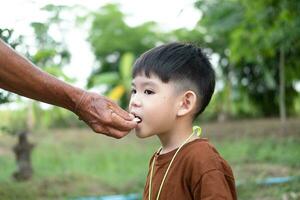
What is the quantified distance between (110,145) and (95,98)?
11.9 meters

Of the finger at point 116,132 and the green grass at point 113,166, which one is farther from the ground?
the finger at point 116,132

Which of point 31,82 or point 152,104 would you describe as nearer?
point 31,82

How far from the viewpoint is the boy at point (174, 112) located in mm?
2215

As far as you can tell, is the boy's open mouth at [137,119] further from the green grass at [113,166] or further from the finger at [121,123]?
the green grass at [113,166]

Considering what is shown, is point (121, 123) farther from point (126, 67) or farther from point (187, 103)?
point (126, 67)

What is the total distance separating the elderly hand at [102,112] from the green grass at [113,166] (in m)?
3.54

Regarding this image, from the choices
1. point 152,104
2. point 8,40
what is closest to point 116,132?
point 152,104

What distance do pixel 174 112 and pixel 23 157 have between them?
20.0 ft

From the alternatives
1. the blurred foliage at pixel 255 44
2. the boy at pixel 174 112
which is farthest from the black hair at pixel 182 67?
the blurred foliage at pixel 255 44

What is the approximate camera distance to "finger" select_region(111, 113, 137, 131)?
2.27 m

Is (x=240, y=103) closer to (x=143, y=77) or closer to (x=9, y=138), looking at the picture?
(x=9, y=138)

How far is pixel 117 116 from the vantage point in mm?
2273

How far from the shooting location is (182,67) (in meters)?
2.35

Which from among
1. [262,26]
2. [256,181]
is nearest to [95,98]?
[256,181]
